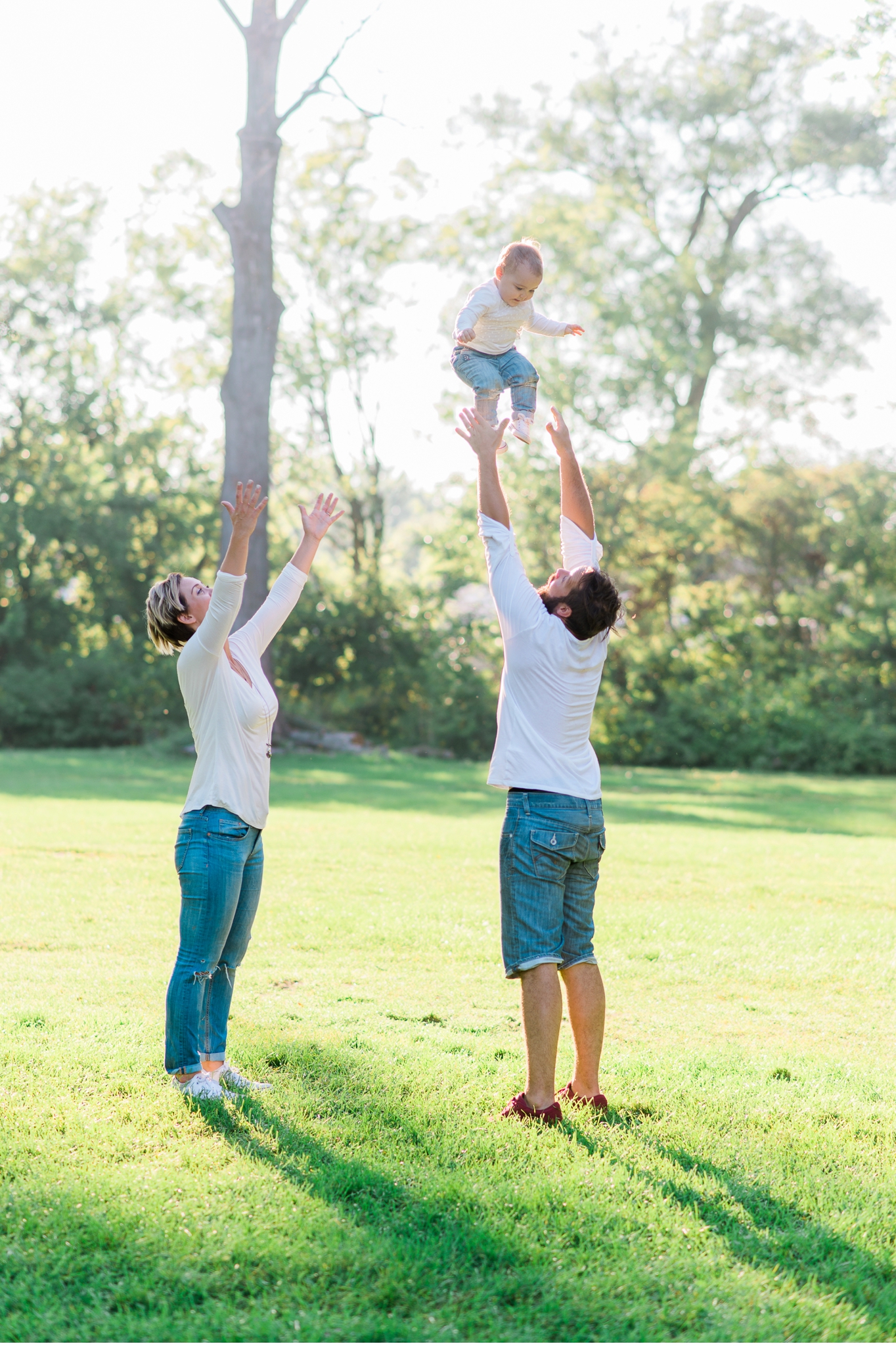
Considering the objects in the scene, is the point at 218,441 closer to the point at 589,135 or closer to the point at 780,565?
the point at 589,135

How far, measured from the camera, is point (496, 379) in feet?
16.0

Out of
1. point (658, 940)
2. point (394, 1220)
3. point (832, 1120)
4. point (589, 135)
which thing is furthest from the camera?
point (589, 135)

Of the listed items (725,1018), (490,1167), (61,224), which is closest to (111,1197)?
(490,1167)

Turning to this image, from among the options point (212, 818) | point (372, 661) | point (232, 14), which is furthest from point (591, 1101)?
point (372, 661)

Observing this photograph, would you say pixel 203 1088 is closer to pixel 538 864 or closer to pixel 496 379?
pixel 538 864

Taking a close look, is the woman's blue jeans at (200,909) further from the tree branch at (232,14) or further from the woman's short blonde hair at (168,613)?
the tree branch at (232,14)

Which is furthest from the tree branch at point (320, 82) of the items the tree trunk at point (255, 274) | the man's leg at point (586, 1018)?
the man's leg at point (586, 1018)

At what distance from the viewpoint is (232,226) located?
18109 mm

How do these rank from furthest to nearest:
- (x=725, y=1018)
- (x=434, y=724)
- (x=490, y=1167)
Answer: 1. (x=434, y=724)
2. (x=725, y=1018)
3. (x=490, y=1167)

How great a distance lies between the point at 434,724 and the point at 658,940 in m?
17.5

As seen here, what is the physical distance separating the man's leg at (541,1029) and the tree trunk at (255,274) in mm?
13923

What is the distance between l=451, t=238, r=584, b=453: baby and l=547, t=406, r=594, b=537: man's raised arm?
0.44 ft

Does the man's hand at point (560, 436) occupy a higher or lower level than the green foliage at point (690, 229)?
lower

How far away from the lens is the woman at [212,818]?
4387 millimetres
